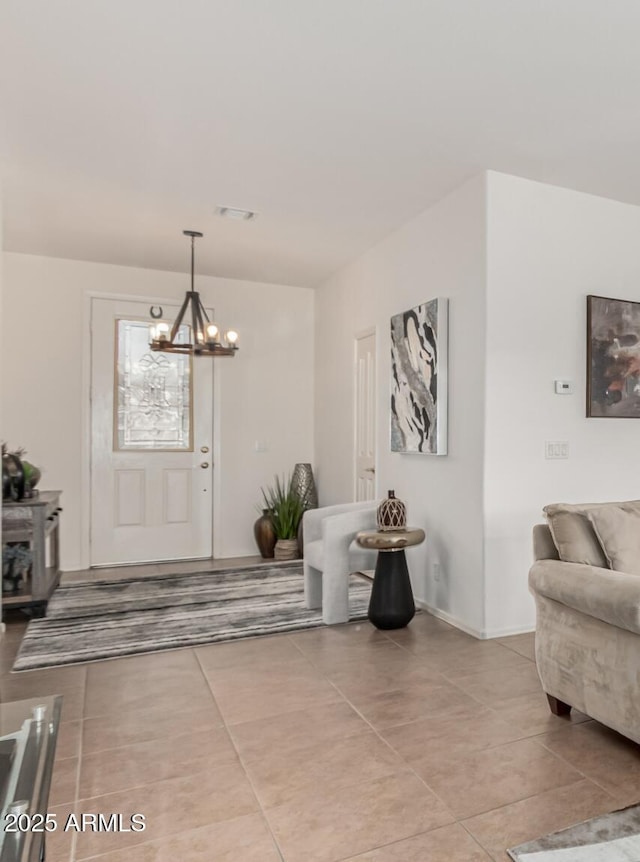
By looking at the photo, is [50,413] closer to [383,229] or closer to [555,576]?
[383,229]

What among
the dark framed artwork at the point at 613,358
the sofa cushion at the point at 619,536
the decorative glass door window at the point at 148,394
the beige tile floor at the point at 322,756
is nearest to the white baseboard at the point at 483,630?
the beige tile floor at the point at 322,756

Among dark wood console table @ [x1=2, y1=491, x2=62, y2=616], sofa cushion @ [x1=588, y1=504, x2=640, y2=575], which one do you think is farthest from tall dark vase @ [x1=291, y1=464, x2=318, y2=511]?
sofa cushion @ [x1=588, y1=504, x2=640, y2=575]

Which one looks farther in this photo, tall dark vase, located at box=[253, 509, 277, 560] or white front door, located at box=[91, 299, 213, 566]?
tall dark vase, located at box=[253, 509, 277, 560]

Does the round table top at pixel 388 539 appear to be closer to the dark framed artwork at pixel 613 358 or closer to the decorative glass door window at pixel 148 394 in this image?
the dark framed artwork at pixel 613 358

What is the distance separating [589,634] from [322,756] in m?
1.09

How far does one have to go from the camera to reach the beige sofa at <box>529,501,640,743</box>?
195 centimetres

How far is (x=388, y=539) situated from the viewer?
333 cm

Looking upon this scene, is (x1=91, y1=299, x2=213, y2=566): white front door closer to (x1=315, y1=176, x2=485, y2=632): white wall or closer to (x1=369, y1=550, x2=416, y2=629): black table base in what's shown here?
(x1=315, y1=176, x2=485, y2=632): white wall

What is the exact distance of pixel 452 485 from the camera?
357 cm

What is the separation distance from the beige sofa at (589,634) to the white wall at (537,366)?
93cm

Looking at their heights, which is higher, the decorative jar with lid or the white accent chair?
the decorative jar with lid

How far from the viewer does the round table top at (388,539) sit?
334 cm

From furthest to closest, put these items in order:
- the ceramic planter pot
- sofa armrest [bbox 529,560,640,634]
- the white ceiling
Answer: the ceramic planter pot
the white ceiling
sofa armrest [bbox 529,560,640,634]

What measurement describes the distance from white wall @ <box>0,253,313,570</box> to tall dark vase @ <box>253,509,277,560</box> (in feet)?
0.72
